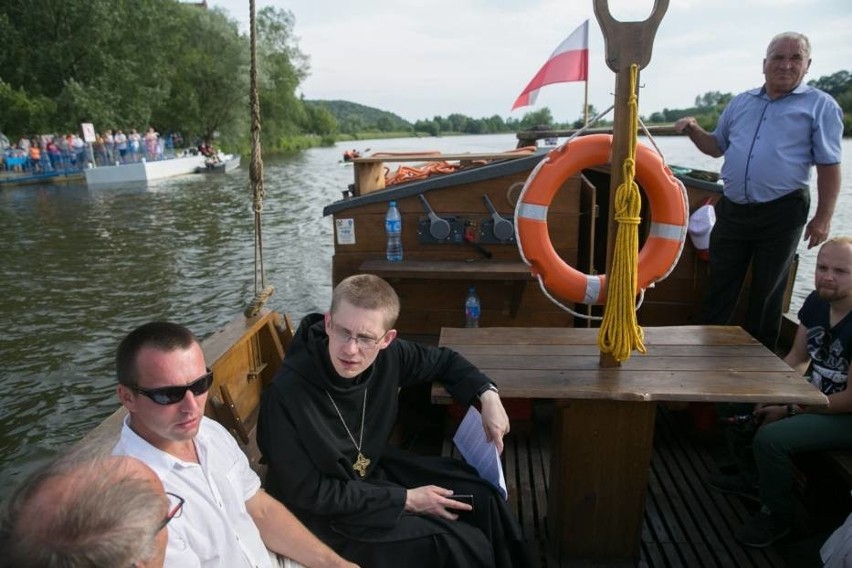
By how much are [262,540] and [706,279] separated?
3136 millimetres

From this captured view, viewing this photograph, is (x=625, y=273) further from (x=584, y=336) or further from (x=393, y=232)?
(x=393, y=232)

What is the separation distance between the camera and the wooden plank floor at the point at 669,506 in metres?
2.29

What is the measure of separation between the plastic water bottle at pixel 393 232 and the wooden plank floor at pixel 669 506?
1.10 m

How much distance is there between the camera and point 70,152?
80.0 feet

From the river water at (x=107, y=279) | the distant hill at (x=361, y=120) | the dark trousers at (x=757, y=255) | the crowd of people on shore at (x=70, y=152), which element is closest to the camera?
the dark trousers at (x=757, y=255)

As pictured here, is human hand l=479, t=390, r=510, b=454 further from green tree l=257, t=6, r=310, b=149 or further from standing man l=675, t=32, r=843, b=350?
green tree l=257, t=6, r=310, b=149

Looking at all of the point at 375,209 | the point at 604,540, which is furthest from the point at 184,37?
the point at 604,540

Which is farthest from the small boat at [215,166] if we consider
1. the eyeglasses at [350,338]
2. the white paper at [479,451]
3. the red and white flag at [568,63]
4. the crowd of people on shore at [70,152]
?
the eyeglasses at [350,338]

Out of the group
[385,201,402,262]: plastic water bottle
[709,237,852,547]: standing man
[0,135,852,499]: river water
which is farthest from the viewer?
[0,135,852,499]: river water

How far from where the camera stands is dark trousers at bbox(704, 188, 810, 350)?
2971 millimetres

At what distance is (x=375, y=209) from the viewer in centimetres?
375

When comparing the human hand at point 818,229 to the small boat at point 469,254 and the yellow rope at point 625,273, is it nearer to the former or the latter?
the small boat at point 469,254

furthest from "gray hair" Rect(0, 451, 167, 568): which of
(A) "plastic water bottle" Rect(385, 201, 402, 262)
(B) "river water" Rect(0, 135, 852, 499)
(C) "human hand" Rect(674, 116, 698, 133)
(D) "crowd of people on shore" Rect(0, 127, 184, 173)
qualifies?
(D) "crowd of people on shore" Rect(0, 127, 184, 173)

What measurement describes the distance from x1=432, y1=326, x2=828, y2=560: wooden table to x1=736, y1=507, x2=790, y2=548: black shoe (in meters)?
0.47
